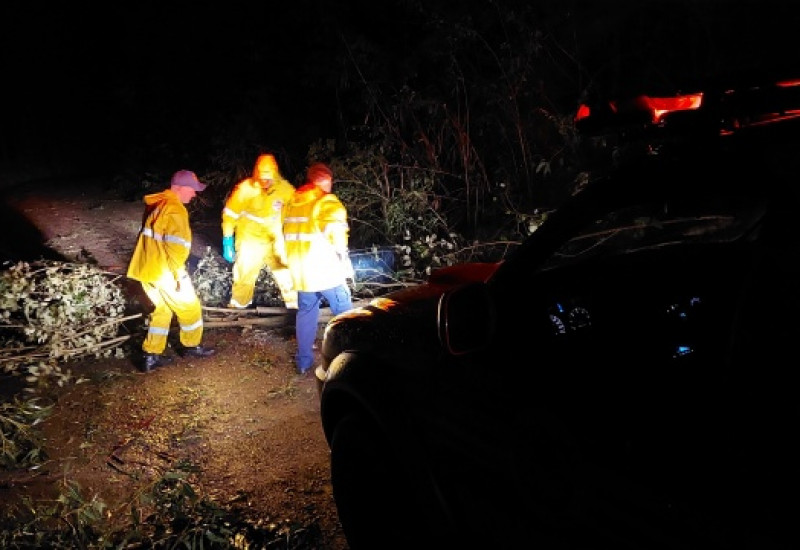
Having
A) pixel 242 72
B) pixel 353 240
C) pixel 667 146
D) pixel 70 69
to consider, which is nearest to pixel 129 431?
pixel 667 146

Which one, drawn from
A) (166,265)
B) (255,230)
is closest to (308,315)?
(166,265)

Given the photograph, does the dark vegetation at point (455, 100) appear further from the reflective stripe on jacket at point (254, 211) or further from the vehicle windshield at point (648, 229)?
the reflective stripe on jacket at point (254, 211)

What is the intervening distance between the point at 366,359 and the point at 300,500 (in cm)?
137

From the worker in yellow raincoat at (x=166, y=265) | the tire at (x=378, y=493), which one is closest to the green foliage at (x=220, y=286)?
the worker in yellow raincoat at (x=166, y=265)

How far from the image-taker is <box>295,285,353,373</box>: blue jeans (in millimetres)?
5426

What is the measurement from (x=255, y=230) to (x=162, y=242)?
155cm

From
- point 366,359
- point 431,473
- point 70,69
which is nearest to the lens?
point 431,473

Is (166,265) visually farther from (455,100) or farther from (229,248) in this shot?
(455,100)

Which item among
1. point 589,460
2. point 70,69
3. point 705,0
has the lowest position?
point 589,460

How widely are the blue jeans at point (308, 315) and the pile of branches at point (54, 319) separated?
1.78m

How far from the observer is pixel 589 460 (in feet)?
5.95

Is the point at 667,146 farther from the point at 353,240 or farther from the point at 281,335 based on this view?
the point at 353,240

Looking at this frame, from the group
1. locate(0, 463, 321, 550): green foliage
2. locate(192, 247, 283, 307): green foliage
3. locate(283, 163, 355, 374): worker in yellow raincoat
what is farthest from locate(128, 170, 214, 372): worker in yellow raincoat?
locate(0, 463, 321, 550): green foliage

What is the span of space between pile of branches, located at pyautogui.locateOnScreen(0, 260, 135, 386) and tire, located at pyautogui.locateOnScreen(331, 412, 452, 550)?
3.52 m
